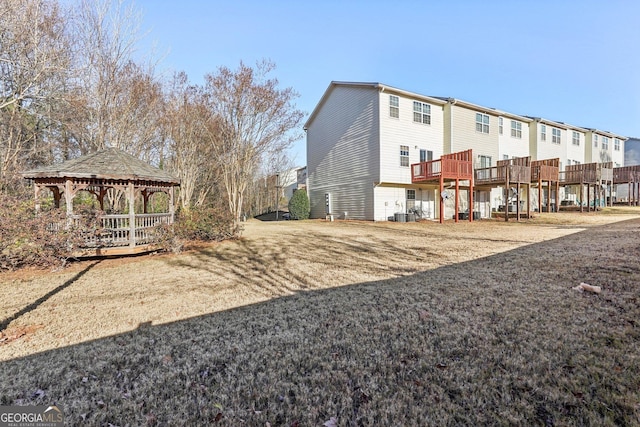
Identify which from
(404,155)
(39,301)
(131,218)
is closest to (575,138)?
(404,155)

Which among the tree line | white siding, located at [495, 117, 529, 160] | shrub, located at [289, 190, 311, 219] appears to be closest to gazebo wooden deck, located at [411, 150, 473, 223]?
white siding, located at [495, 117, 529, 160]

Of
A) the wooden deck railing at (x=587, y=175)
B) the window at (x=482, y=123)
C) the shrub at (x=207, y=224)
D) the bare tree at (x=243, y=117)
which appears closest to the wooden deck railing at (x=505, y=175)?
the window at (x=482, y=123)

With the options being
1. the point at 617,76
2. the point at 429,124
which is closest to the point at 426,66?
the point at 429,124

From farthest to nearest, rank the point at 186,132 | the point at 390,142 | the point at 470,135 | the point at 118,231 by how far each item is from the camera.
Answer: the point at 470,135, the point at 186,132, the point at 390,142, the point at 118,231

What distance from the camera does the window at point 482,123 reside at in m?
21.9

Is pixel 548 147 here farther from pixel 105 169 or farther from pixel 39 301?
pixel 39 301

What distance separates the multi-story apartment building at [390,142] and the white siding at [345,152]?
0.06 metres

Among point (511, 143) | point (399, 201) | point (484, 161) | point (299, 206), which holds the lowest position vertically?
point (299, 206)

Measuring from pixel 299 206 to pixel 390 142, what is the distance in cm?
927

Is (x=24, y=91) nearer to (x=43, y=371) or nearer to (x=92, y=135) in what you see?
(x=92, y=135)

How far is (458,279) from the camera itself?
18.6 ft

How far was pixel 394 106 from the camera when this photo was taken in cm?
1886

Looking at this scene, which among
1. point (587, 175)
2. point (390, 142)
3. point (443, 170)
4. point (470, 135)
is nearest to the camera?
point (443, 170)

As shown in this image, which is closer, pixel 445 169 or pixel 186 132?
pixel 445 169
